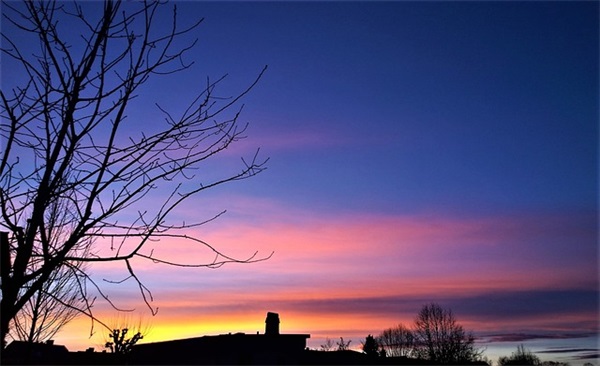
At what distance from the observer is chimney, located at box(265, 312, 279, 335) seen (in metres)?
28.6

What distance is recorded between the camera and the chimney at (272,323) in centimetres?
2865

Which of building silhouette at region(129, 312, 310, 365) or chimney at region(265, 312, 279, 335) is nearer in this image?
building silhouette at region(129, 312, 310, 365)

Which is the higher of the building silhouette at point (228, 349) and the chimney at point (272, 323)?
the chimney at point (272, 323)

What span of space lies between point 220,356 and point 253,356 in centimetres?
152

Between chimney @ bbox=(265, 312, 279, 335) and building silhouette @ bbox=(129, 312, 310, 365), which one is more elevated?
chimney @ bbox=(265, 312, 279, 335)

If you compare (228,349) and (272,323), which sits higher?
(272,323)

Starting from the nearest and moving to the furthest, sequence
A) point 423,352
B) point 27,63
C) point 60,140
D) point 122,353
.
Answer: point 60,140
point 27,63
point 122,353
point 423,352

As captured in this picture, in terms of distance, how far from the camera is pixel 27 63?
144 inches

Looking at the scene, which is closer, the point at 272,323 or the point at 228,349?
the point at 228,349

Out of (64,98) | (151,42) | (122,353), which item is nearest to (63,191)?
(64,98)

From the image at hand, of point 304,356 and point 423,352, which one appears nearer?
point 304,356

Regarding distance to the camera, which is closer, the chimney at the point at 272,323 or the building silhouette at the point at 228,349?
the building silhouette at the point at 228,349

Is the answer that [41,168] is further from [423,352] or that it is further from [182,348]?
[423,352]

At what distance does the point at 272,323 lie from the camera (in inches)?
1139
